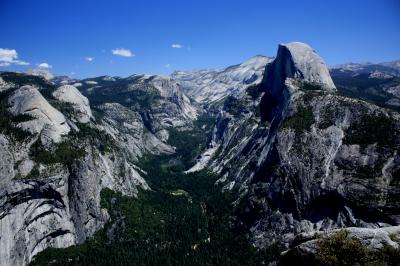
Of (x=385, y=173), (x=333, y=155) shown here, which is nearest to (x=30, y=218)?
(x=333, y=155)

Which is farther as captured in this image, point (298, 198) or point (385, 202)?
point (298, 198)

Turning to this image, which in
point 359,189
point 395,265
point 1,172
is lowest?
point 359,189

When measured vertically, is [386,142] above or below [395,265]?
below

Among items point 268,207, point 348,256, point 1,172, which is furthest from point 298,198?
point 348,256

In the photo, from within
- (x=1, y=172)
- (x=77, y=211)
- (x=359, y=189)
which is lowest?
(x=77, y=211)

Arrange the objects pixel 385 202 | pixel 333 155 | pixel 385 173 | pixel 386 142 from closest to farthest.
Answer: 1. pixel 385 202
2. pixel 385 173
3. pixel 386 142
4. pixel 333 155

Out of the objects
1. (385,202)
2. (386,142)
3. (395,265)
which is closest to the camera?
(395,265)

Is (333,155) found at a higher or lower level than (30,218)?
higher

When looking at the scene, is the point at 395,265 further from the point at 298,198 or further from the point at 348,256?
the point at 298,198

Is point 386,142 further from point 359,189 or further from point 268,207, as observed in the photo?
point 268,207
